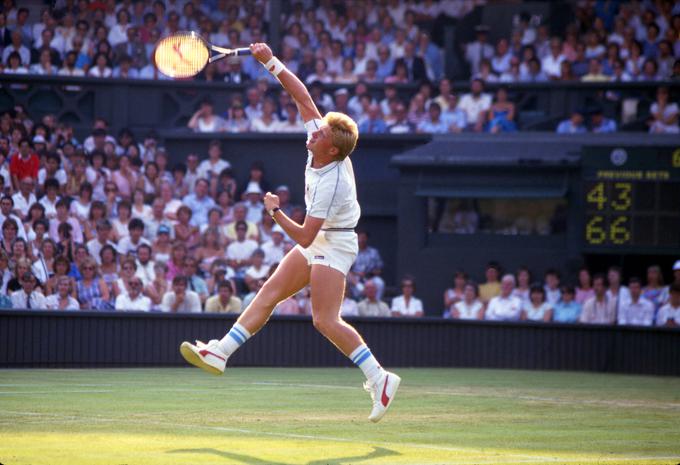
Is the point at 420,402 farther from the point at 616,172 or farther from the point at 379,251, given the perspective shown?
the point at 379,251

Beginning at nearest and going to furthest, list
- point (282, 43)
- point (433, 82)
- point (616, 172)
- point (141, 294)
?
point (141, 294) → point (616, 172) → point (433, 82) → point (282, 43)

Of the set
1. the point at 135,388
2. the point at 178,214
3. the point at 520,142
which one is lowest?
the point at 135,388

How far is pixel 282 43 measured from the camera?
24.4 m

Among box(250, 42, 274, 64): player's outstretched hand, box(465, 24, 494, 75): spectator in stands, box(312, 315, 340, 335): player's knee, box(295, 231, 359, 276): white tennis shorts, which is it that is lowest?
box(312, 315, 340, 335): player's knee

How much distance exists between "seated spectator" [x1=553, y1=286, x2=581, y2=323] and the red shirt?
26.9 feet

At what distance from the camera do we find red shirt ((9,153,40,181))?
19.9 meters

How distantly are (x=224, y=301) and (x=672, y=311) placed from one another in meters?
6.29

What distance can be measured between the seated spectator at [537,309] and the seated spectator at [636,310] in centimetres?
103

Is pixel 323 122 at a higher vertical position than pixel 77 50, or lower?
lower

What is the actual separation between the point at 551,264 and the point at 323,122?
1127 centimetres

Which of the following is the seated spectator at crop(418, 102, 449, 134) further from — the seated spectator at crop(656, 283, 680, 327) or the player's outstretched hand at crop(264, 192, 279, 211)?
the player's outstretched hand at crop(264, 192, 279, 211)

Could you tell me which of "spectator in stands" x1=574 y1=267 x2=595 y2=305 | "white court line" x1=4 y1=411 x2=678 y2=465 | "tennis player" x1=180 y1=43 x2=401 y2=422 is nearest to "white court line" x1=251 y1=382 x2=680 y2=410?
"tennis player" x1=180 y1=43 x2=401 y2=422

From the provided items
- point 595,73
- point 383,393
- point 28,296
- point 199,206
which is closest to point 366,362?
point 383,393

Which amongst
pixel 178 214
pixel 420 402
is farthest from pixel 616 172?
pixel 420 402
